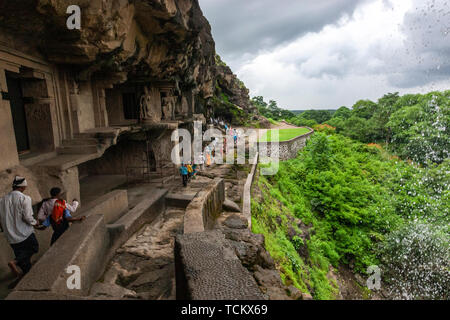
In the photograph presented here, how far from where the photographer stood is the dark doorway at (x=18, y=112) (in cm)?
578

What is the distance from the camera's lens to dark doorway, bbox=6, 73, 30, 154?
19.0 ft

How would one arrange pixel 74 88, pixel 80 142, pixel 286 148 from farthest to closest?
pixel 286 148
pixel 74 88
pixel 80 142

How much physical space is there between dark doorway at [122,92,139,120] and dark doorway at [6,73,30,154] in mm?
4915

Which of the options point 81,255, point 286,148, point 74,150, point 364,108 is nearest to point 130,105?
point 74,150

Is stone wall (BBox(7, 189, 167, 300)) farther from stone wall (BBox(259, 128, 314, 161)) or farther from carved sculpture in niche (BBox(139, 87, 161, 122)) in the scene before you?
stone wall (BBox(259, 128, 314, 161))

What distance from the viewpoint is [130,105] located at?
1105 cm

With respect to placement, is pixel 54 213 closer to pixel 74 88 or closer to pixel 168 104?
pixel 74 88

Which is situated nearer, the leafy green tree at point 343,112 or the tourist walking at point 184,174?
the tourist walking at point 184,174

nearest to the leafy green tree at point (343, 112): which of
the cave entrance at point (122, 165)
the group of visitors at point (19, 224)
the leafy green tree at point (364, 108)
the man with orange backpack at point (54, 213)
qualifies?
the leafy green tree at point (364, 108)

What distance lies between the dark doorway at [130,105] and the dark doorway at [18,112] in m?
4.91

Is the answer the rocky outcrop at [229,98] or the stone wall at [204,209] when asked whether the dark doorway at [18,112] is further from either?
the rocky outcrop at [229,98]

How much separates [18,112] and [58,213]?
12.5 feet
